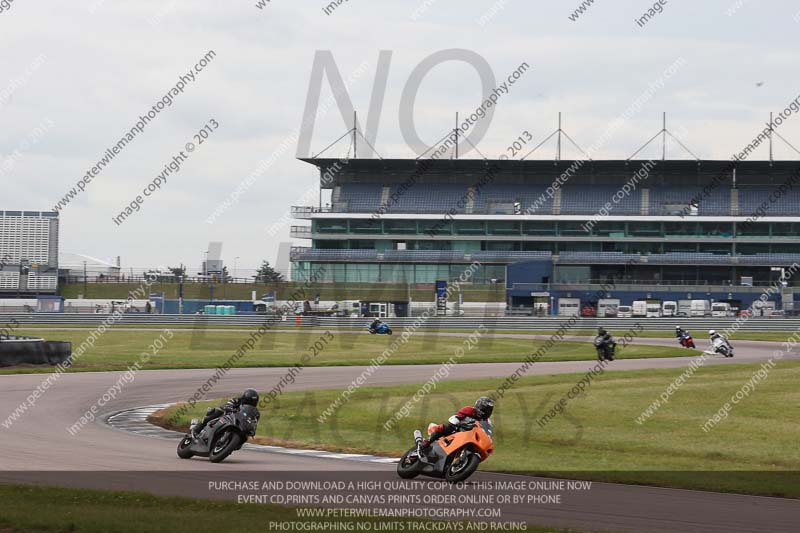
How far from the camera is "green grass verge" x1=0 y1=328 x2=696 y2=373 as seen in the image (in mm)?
40062

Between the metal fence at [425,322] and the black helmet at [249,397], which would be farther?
the metal fence at [425,322]

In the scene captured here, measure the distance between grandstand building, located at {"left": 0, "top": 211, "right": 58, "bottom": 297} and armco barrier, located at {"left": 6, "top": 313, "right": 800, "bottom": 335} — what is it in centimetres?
2545

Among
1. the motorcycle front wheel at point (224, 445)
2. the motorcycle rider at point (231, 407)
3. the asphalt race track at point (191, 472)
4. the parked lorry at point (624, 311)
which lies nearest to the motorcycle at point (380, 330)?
the parked lorry at point (624, 311)

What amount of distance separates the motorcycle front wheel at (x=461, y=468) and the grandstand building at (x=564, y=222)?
84316 millimetres

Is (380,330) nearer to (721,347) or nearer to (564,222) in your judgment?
(721,347)

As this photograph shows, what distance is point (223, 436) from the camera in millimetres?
16203

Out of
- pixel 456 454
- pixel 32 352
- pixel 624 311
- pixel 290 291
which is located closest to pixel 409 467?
Answer: pixel 456 454

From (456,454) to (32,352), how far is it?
25168 millimetres

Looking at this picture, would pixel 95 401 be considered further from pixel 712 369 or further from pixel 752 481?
pixel 712 369

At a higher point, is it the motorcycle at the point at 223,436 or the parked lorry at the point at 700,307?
the parked lorry at the point at 700,307

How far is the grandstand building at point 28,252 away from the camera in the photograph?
95188mm

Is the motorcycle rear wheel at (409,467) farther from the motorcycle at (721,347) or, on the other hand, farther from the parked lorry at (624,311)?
the parked lorry at (624,311)

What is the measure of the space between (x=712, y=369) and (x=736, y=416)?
12858 mm

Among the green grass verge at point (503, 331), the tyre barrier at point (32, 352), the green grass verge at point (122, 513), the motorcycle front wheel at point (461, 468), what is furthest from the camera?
the green grass verge at point (503, 331)
